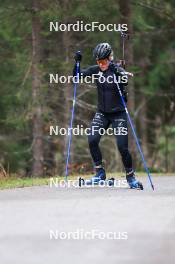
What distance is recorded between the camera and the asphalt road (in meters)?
8.21

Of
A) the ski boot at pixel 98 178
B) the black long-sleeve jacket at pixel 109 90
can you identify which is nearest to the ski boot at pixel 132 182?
the ski boot at pixel 98 178

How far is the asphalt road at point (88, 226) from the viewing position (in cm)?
821

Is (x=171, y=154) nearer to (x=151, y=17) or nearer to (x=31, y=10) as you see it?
(x=151, y=17)

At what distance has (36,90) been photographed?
23453 mm

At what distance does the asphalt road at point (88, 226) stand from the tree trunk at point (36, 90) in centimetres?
989

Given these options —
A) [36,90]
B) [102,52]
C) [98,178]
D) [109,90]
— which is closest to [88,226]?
[109,90]

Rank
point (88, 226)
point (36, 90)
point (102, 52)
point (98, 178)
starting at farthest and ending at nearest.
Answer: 1. point (36, 90)
2. point (98, 178)
3. point (102, 52)
4. point (88, 226)

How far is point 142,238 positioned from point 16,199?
390 cm

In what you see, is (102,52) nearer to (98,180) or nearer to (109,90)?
(109,90)

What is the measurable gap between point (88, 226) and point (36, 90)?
545 inches

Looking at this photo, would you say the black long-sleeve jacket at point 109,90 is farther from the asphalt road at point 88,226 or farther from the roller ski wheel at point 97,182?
the asphalt road at point 88,226

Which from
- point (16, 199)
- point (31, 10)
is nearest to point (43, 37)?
point (31, 10)

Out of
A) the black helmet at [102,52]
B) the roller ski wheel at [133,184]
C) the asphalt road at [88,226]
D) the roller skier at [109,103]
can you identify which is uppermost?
the black helmet at [102,52]

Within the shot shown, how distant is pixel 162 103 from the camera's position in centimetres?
3638
